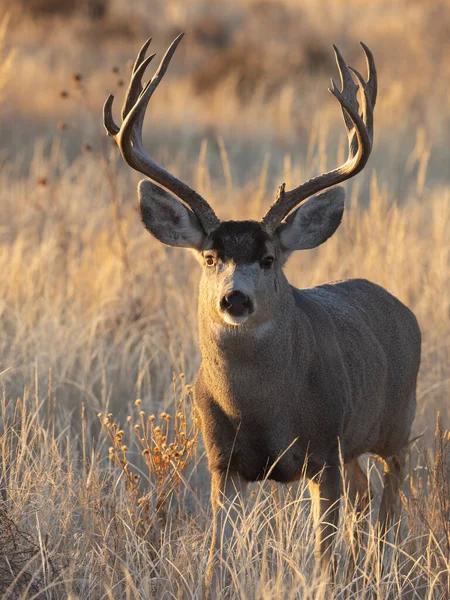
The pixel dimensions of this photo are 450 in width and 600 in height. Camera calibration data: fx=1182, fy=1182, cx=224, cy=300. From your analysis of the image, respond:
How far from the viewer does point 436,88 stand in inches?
861

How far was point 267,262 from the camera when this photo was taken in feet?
15.6

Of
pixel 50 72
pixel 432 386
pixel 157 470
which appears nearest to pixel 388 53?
pixel 50 72

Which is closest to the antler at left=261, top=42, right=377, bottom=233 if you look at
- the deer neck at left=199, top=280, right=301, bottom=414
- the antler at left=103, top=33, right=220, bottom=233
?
the antler at left=103, top=33, right=220, bottom=233

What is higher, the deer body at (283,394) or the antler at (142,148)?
the antler at (142,148)

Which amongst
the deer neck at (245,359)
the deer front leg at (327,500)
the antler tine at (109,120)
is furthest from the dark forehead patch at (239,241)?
the deer front leg at (327,500)

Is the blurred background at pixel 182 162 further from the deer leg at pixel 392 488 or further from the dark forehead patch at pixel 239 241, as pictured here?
the dark forehead patch at pixel 239 241

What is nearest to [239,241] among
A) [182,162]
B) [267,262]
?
[267,262]

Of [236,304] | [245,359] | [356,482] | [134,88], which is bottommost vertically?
[356,482]

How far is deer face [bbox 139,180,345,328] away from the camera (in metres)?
4.51

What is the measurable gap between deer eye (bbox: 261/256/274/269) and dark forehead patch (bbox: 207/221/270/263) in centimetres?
3

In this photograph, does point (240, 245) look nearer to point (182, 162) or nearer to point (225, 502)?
point (225, 502)

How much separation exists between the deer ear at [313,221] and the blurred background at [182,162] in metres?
1.52

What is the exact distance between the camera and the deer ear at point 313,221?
502 cm

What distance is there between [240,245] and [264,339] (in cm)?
39
